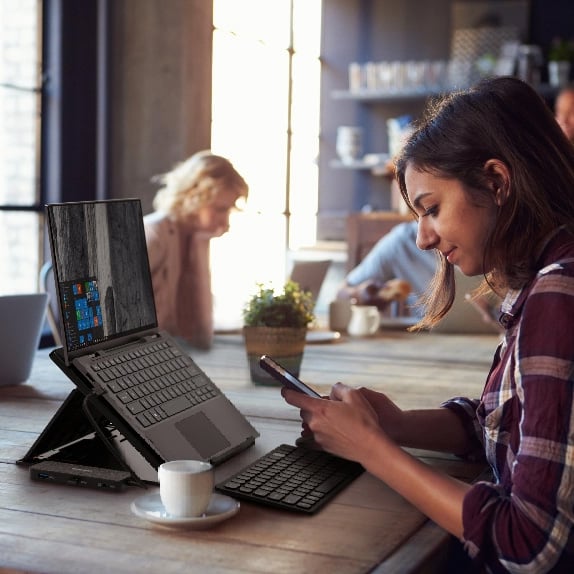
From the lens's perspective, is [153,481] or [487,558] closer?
[487,558]

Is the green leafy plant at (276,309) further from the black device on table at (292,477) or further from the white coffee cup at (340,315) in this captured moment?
the white coffee cup at (340,315)

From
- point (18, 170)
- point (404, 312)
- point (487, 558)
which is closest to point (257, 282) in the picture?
point (487, 558)

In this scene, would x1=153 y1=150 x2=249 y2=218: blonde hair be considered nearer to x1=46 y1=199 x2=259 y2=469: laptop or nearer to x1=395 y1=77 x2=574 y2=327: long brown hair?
x1=46 y1=199 x2=259 y2=469: laptop

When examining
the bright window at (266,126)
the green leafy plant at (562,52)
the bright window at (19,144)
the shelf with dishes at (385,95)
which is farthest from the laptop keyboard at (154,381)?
the green leafy plant at (562,52)

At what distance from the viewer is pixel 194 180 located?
337 centimetres

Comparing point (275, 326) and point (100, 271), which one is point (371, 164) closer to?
point (275, 326)

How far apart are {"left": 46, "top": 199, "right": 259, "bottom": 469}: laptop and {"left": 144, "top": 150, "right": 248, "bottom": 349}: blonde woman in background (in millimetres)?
1669

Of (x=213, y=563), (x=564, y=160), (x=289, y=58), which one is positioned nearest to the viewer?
(x=213, y=563)

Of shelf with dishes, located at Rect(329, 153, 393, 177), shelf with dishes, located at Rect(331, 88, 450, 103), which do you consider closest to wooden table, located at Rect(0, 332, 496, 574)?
shelf with dishes, located at Rect(329, 153, 393, 177)

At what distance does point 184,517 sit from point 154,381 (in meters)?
0.39

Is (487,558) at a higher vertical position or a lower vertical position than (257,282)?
lower

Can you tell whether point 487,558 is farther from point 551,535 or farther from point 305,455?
point 305,455

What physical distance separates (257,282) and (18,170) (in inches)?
67.1

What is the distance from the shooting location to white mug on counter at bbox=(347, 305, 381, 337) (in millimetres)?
3150
